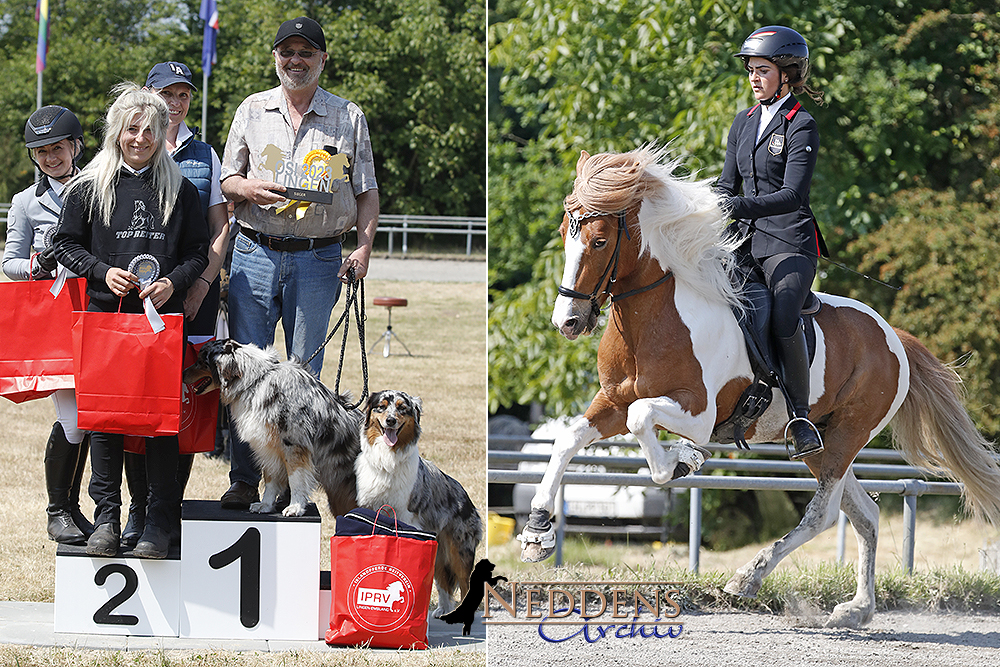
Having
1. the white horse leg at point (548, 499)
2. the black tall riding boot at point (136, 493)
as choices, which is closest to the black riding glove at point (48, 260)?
the black tall riding boot at point (136, 493)

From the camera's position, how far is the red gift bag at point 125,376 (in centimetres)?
396

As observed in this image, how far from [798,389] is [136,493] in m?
3.10

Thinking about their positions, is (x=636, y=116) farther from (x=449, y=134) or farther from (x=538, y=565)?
(x=449, y=134)

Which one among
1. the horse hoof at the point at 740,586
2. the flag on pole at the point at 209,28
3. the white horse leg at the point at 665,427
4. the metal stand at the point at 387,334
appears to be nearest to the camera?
the white horse leg at the point at 665,427

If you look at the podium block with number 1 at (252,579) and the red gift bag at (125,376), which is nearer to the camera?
the red gift bag at (125,376)

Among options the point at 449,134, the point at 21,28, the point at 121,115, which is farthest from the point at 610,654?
the point at 21,28

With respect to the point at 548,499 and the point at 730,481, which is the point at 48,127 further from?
the point at 730,481

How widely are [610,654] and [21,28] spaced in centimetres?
2495

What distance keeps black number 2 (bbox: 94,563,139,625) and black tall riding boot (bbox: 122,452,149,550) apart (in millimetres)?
121

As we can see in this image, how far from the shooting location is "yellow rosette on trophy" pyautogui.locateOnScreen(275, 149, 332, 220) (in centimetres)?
446

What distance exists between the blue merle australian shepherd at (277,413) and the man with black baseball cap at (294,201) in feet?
0.79

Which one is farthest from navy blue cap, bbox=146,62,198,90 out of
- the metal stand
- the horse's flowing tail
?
the metal stand

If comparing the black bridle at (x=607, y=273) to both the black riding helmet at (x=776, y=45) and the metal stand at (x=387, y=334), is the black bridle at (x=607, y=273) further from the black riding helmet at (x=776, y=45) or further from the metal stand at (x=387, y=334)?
the metal stand at (x=387, y=334)

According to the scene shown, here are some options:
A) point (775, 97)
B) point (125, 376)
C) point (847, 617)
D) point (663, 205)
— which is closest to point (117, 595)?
point (125, 376)
